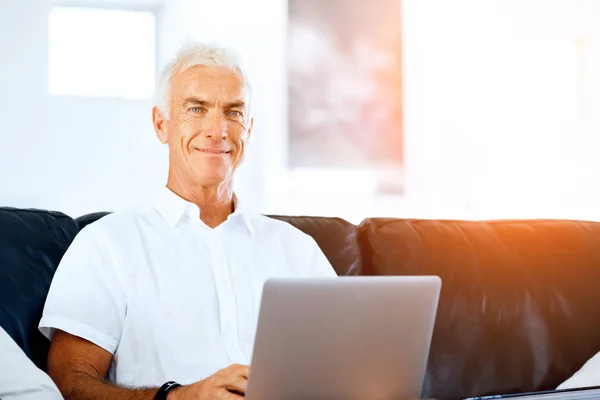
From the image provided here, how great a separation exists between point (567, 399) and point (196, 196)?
107 cm

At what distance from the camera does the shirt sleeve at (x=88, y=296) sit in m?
1.53

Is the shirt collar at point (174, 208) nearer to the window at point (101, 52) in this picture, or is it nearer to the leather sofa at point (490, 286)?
the leather sofa at point (490, 286)

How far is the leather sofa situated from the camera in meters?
1.92

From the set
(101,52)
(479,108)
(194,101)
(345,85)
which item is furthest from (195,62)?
(479,108)

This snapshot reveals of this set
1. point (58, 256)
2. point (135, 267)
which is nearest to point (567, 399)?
point (135, 267)

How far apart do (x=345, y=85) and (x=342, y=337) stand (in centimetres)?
292

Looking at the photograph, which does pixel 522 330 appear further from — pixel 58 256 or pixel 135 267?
pixel 58 256

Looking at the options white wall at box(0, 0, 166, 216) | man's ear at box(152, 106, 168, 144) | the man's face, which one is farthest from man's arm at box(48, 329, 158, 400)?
white wall at box(0, 0, 166, 216)

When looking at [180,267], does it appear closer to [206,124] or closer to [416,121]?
[206,124]

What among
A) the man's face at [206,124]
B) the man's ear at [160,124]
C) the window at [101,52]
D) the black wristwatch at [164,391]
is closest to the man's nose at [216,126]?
the man's face at [206,124]

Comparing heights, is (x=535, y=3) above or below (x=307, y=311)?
above

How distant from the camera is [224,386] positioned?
48.6 inches

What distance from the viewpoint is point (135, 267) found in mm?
1661

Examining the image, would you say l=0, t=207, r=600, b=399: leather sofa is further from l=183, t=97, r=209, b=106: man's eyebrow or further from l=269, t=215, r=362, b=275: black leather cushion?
l=183, t=97, r=209, b=106: man's eyebrow
